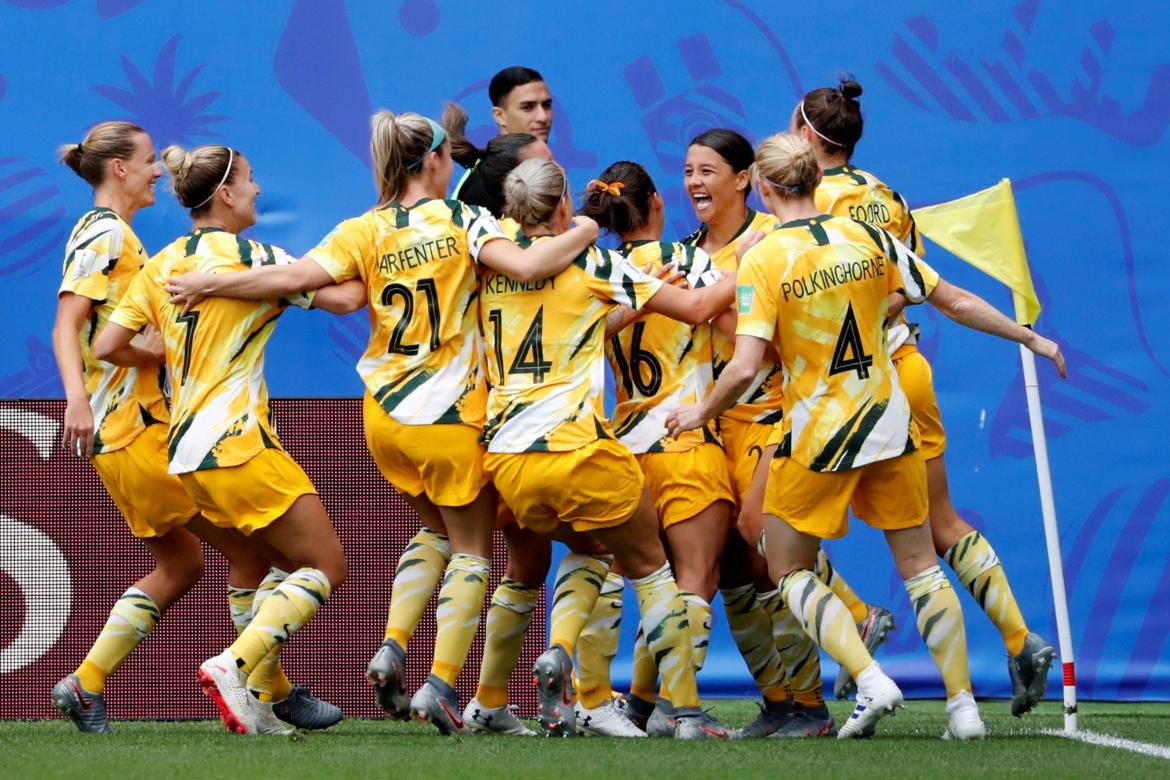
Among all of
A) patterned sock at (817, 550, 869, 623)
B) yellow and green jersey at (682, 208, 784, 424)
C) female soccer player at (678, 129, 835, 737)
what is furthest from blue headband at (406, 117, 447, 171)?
patterned sock at (817, 550, 869, 623)

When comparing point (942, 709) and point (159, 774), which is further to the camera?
point (942, 709)

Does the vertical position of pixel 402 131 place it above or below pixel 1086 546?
above

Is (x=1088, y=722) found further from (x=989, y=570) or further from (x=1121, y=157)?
(x=1121, y=157)

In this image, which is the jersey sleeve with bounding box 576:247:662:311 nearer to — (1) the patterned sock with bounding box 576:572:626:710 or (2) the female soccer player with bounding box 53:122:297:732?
(1) the patterned sock with bounding box 576:572:626:710

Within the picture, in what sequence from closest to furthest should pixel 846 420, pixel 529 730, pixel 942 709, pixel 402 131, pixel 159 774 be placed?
pixel 159 774 < pixel 846 420 < pixel 402 131 < pixel 529 730 < pixel 942 709

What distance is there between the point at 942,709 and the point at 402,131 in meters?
3.47

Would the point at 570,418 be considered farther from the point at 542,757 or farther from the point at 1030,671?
the point at 1030,671

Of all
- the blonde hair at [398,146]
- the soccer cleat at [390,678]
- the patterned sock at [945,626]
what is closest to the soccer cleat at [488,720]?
the soccer cleat at [390,678]

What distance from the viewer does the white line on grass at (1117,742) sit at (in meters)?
5.07

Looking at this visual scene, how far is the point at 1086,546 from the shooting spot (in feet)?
24.6

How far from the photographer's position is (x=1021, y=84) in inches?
300

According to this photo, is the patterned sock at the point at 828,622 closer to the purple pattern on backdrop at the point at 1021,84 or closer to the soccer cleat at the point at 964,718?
the soccer cleat at the point at 964,718

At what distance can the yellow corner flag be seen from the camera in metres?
5.93

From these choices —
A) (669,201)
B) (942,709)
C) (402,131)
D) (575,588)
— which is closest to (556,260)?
(402,131)
